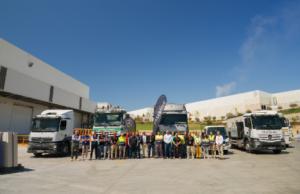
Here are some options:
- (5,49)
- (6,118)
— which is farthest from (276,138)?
(5,49)

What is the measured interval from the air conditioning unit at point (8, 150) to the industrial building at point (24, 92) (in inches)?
776

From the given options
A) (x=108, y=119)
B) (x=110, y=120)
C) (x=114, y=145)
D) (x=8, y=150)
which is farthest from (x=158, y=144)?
(x=8, y=150)

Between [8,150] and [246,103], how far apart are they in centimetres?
9045

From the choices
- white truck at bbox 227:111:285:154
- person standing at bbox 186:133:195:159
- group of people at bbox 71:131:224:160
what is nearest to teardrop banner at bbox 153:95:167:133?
group of people at bbox 71:131:224:160

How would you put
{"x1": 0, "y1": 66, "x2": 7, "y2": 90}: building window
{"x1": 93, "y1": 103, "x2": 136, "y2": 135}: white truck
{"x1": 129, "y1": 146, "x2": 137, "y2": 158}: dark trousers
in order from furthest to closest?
{"x1": 0, "y1": 66, "x2": 7, "y2": 90}: building window
{"x1": 93, "y1": 103, "x2": 136, "y2": 135}: white truck
{"x1": 129, "y1": 146, "x2": 137, "y2": 158}: dark trousers

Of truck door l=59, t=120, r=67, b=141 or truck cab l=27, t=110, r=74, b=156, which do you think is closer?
truck cab l=27, t=110, r=74, b=156

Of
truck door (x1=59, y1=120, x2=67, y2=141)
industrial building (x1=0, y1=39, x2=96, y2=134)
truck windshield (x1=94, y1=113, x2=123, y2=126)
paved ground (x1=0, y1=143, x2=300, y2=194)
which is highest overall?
industrial building (x1=0, y1=39, x2=96, y2=134)

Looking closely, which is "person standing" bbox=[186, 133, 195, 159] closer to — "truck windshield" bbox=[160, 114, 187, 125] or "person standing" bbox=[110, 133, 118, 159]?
"truck windshield" bbox=[160, 114, 187, 125]

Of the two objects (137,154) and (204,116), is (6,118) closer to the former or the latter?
(137,154)

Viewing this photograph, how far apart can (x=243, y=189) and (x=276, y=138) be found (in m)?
11.3

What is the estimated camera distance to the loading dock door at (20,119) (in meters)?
32.3

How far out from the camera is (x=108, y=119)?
59.6 feet

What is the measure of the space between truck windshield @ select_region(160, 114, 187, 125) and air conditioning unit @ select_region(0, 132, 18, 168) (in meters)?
9.79

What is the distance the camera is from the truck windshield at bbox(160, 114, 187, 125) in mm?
18020
